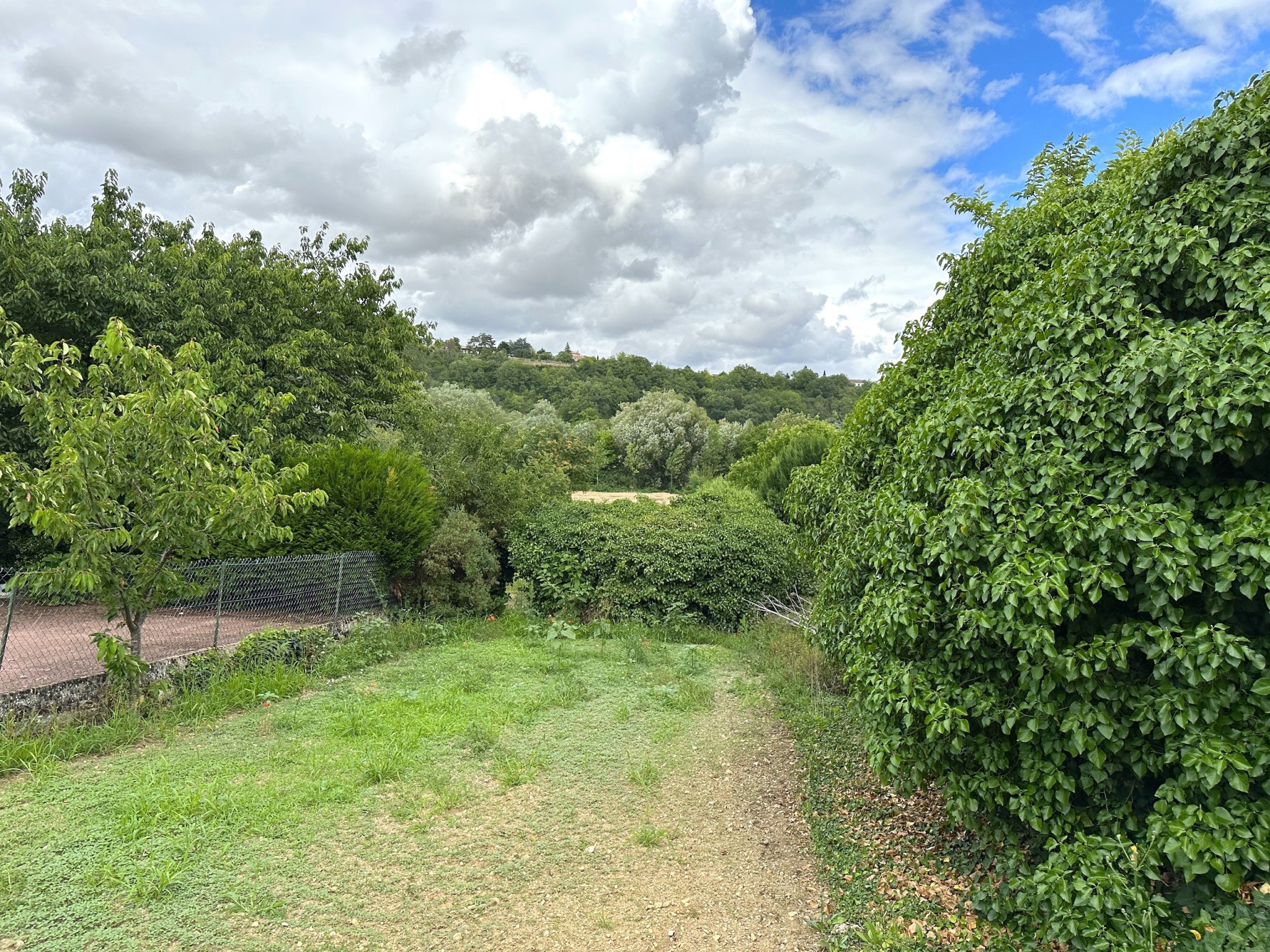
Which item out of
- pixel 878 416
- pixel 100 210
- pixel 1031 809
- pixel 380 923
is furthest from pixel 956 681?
pixel 100 210

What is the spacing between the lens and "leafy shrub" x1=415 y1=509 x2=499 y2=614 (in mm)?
10602

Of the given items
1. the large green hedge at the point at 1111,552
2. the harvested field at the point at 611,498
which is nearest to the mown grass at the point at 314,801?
the large green hedge at the point at 1111,552

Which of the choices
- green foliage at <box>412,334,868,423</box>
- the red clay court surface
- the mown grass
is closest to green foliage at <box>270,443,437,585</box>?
the red clay court surface

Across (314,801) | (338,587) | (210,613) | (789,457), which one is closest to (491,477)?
(338,587)

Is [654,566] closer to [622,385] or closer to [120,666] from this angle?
[120,666]

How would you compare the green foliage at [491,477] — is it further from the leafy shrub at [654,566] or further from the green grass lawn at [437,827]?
the green grass lawn at [437,827]

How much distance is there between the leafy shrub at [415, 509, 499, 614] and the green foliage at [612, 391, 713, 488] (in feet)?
93.1

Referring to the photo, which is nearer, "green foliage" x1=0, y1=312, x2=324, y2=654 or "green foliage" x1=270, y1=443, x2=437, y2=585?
"green foliage" x1=0, y1=312, x2=324, y2=654

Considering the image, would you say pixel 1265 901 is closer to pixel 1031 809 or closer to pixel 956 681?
pixel 1031 809

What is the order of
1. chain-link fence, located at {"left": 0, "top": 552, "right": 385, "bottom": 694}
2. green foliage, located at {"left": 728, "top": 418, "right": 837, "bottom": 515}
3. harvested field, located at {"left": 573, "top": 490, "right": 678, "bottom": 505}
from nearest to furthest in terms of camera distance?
1. chain-link fence, located at {"left": 0, "top": 552, "right": 385, "bottom": 694}
2. harvested field, located at {"left": 573, "top": 490, "right": 678, "bottom": 505}
3. green foliage, located at {"left": 728, "top": 418, "right": 837, "bottom": 515}

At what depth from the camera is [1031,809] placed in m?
3.10

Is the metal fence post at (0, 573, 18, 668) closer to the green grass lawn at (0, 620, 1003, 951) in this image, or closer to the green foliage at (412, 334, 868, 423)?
the green grass lawn at (0, 620, 1003, 951)

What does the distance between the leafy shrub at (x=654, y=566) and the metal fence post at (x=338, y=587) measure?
3.02 metres

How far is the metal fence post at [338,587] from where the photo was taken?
895 centimetres
